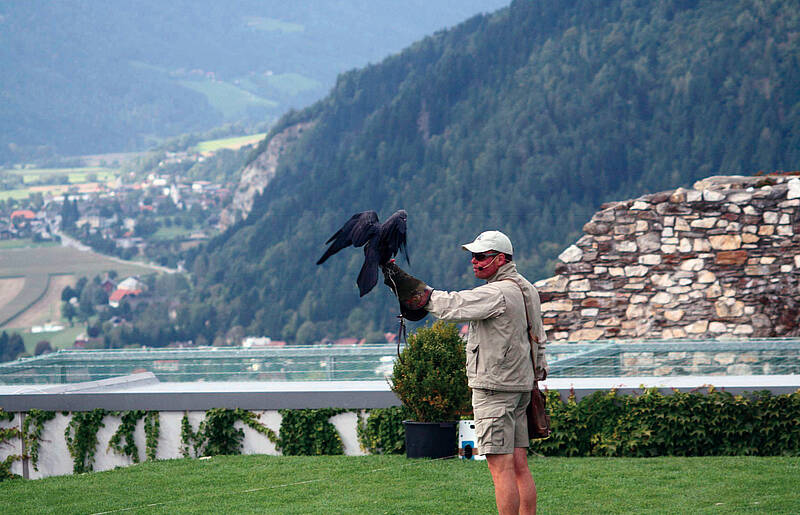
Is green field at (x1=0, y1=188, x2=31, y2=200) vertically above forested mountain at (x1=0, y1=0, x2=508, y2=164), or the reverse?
forested mountain at (x1=0, y1=0, x2=508, y2=164)

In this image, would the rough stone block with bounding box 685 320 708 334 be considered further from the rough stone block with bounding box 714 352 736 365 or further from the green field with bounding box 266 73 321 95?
the green field with bounding box 266 73 321 95

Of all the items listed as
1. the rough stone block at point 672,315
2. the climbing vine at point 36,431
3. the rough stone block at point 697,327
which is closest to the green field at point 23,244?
the rough stone block at point 672,315

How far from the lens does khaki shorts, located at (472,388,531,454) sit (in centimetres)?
521

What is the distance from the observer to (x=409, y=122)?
81.4 meters

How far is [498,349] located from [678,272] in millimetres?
8948

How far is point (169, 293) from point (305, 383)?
74.3 m

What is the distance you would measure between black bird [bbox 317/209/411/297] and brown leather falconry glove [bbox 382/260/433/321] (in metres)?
0.06

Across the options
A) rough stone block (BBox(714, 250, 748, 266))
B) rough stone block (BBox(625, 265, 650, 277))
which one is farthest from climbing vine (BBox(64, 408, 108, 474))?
rough stone block (BBox(714, 250, 748, 266))

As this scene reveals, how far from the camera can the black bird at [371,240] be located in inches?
196

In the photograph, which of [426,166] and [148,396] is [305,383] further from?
[426,166]

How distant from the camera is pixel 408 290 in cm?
506

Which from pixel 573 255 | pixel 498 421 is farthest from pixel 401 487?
pixel 573 255

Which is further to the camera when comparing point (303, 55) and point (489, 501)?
point (303, 55)

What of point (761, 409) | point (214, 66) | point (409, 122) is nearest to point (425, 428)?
point (761, 409)
